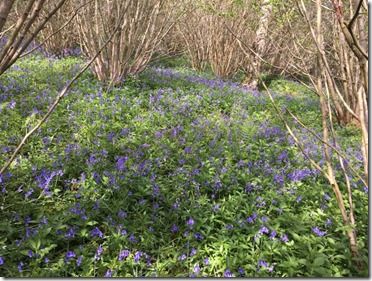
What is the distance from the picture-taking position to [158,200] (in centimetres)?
272

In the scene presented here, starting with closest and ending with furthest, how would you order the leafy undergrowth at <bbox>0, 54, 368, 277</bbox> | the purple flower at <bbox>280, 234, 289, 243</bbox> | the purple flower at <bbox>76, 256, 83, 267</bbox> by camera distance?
the purple flower at <bbox>76, 256, 83, 267</bbox>, the leafy undergrowth at <bbox>0, 54, 368, 277</bbox>, the purple flower at <bbox>280, 234, 289, 243</bbox>

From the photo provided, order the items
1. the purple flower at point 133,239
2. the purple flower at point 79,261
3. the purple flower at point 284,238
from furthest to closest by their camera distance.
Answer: the purple flower at point 284,238 < the purple flower at point 133,239 < the purple flower at point 79,261

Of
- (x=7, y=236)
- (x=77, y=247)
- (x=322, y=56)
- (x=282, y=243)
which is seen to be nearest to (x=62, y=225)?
(x=77, y=247)

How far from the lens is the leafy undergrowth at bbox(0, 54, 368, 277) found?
6.70 feet

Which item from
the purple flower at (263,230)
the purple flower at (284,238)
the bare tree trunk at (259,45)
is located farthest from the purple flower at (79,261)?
the bare tree trunk at (259,45)

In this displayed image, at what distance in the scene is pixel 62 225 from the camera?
2113mm

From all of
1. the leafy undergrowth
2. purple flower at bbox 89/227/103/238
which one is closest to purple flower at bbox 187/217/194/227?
the leafy undergrowth

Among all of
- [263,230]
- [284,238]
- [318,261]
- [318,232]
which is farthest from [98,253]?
[318,232]

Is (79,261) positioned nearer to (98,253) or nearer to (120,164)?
(98,253)

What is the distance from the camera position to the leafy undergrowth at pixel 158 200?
80.4 inches

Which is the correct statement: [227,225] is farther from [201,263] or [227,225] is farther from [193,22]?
[193,22]

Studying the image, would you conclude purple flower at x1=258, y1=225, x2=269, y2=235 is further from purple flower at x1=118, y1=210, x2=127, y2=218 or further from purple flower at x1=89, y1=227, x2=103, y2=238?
purple flower at x1=89, y1=227, x2=103, y2=238

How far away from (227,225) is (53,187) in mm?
1555

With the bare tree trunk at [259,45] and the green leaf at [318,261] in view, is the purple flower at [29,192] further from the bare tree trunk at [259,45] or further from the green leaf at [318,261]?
the bare tree trunk at [259,45]
